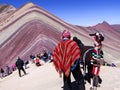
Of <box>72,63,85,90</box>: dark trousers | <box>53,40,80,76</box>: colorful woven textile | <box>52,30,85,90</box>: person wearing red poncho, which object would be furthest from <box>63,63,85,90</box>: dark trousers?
<box>53,40,80,76</box>: colorful woven textile

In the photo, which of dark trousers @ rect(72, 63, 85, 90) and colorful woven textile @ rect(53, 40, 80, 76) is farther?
dark trousers @ rect(72, 63, 85, 90)

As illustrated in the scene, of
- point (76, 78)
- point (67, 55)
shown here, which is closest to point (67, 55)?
point (67, 55)

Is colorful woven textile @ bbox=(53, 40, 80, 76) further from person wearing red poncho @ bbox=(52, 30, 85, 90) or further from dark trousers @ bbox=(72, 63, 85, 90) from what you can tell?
dark trousers @ bbox=(72, 63, 85, 90)

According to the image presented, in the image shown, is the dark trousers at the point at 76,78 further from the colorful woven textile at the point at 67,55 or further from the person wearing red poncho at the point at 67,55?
the colorful woven textile at the point at 67,55

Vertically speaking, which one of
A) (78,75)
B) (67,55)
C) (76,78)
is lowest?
(76,78)

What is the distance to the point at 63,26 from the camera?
9269 cm

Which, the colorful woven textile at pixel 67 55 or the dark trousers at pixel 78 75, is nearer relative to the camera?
the colorful woven textile at pixel 67 55

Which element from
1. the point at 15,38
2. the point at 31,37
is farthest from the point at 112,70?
the point at 15,38

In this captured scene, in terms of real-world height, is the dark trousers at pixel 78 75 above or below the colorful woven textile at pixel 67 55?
below

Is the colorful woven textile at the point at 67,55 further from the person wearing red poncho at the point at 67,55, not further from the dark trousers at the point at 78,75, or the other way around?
the dark trousers at the point at 78,75

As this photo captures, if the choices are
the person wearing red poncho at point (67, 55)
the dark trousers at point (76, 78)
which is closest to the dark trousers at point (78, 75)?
the dark trousers at point (76, 78)

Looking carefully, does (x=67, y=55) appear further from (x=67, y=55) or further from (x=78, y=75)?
(x=78, y=75)

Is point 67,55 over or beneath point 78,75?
over

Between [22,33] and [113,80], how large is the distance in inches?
2756
